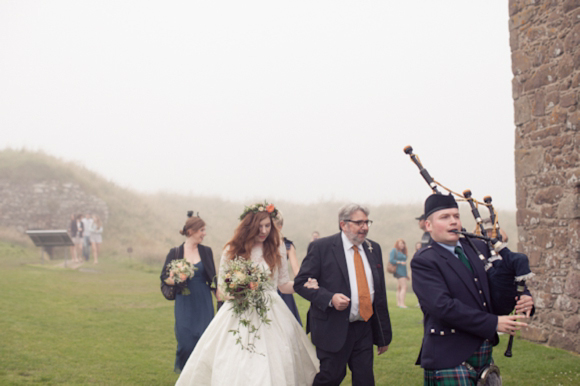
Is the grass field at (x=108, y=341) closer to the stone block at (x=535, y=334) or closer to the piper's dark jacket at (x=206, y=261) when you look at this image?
the stone block at (x=535, y=334)

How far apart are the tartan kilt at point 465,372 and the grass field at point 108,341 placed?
13.2 ft

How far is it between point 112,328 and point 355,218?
8.04m

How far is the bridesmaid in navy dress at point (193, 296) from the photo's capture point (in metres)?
8.00

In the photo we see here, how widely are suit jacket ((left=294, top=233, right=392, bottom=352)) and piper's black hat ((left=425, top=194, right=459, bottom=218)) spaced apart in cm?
173

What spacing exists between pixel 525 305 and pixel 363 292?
2.15 metres

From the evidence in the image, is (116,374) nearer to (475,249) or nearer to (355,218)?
(355,218)

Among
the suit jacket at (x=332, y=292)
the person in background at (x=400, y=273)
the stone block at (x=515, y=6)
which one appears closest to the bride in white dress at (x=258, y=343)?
the suit jacket at (x=332, y=292)

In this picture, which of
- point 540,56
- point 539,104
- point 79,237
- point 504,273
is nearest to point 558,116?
point 539,104

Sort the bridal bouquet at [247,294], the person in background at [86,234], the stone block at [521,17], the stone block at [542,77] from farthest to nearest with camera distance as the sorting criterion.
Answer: the person in background at [86,234] → the stone block at [521,17] → the stone block at [542,77] → the bridal bouquet at [247,294]

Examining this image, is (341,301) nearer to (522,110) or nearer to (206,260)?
(206,260)

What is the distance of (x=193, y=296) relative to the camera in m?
8.28

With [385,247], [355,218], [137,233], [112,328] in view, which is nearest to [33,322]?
[112,328]

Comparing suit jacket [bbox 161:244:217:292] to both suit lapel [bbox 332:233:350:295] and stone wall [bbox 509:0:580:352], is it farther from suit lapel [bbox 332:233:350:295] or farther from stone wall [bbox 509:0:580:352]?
stone wall [bbox 509:0:580:352]

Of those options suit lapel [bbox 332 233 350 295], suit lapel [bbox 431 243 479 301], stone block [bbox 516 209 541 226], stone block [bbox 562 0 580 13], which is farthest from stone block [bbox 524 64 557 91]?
suit lapel [bbox 431 243 479 301]
